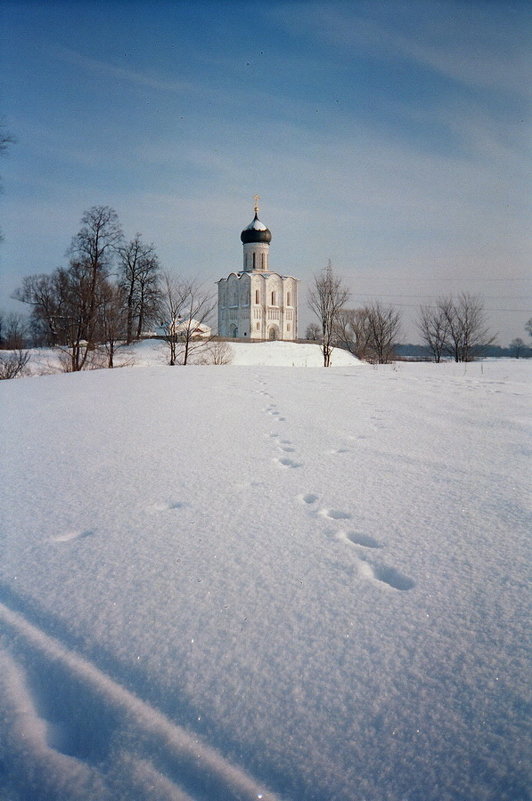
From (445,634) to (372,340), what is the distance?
31662 millimetres

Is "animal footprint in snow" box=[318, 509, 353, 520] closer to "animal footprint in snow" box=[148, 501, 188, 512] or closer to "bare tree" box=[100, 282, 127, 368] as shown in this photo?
"animal footprint in snow" box=[148, 501, 188, 512]

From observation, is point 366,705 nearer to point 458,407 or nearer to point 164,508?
point 164,508

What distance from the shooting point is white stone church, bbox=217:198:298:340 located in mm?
45844

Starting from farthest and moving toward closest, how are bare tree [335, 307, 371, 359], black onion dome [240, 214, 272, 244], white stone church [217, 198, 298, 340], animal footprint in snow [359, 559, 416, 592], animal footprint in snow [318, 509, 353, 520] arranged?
black onion dome [240, 214, 272, 244] < white stone church [217, 198, 298, 340] < bare tree [335, 307, 371, 359] < animal footprint in snow [318, 509, 353, 520] < animal footprint in snow [359, 559, 416, 592]

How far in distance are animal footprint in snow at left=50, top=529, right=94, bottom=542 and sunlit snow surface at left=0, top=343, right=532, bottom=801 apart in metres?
0.01

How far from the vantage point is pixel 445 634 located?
1345 millimetres

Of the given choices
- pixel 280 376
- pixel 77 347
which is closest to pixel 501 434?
pixel 280 376

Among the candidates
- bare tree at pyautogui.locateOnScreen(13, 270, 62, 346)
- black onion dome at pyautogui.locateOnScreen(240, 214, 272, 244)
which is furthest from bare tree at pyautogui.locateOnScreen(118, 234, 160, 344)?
black onion dome at pyautogui.locateOnScreen(240, 214, 272, 244)

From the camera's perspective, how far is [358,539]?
1.95 m

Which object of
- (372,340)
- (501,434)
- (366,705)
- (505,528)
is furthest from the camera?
(372,340)

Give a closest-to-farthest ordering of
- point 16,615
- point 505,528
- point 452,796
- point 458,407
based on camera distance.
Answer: point 452,796
point 16,615
point 505,528
point 458,407

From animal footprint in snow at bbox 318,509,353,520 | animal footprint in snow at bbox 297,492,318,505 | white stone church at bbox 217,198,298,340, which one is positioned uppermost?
white stone church at bbox 217,198,298,340

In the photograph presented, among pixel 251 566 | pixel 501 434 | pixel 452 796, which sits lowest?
pixel 452 796

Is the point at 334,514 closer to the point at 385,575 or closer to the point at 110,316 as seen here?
the point at 385,575
